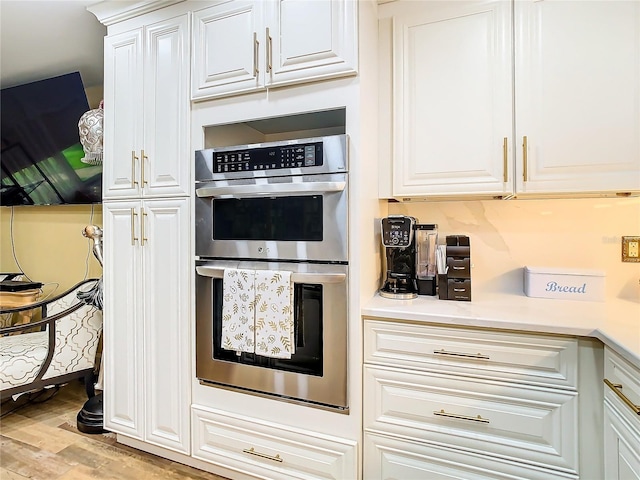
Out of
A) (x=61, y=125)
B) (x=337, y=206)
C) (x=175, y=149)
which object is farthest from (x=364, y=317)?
(x=61, y=125)

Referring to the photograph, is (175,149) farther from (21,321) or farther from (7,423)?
(21,321)

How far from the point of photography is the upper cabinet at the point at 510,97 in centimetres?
143

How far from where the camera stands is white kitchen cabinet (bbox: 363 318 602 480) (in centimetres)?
121

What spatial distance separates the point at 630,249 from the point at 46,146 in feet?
13.0

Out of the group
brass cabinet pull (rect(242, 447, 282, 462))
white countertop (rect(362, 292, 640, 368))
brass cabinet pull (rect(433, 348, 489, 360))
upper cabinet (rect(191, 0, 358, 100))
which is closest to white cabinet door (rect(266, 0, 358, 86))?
upper cabinet (rect(191, 0, 358, 100))

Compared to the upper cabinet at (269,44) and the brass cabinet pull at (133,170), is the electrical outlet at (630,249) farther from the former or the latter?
the brass cabinet pull at (133,170)

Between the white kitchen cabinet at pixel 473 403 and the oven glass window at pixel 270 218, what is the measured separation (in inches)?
18.8

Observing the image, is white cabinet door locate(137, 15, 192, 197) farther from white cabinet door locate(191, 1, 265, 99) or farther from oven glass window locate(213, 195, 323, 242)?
oven glass window locate(213, 195, 323, 242)

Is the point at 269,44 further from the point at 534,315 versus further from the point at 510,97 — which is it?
the point at 534,315

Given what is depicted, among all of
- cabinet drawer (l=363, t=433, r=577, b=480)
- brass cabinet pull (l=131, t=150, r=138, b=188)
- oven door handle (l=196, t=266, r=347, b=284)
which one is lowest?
cabinet drawer (l=363, t=433, r=577, b=480)

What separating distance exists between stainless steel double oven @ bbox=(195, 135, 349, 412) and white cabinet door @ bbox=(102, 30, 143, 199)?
0.44m

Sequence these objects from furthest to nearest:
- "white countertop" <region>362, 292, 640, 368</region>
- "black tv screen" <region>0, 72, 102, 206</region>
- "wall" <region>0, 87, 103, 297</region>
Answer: "wall" <region>0, 87, 103, 297</region>, "black tv screen" <region>0, 72, 102, 206</region>, "white countertop" <region>362, 292, 640, 368</region>

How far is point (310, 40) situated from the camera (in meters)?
1.47

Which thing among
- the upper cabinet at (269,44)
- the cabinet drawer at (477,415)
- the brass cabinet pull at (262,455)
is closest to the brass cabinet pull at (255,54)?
the upper cabinet at (269,44)
